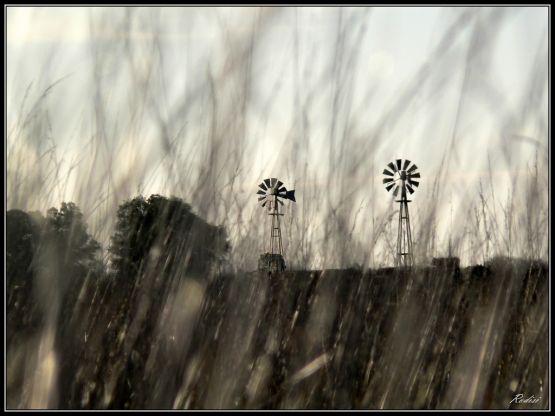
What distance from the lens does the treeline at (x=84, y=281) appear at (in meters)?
2.35

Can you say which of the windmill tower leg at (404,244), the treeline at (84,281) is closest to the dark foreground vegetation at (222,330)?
the treeline at (84,281)

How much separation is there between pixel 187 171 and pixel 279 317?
626 mm

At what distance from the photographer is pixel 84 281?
2.56m

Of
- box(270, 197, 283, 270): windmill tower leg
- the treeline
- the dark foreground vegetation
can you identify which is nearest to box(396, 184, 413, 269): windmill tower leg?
the dark foreground vegetation

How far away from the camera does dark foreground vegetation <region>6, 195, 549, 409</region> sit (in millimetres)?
2361

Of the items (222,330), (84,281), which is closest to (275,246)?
(222,330)

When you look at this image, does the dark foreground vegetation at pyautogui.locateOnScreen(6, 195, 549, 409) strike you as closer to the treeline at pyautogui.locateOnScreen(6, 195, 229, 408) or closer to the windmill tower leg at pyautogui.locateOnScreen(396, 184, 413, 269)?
the treeline at pyautogui.locateOnScreen(6, 195, 229, 408)

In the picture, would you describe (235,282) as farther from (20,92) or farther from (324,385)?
(20,92)

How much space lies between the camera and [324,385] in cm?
A: 257

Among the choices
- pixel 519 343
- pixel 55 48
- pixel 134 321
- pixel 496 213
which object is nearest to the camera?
pixel 134 321

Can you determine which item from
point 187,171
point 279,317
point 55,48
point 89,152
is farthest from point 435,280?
point 55,48

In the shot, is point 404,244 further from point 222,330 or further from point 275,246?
point 222,330

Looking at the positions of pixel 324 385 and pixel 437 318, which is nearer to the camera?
pixel 324 385

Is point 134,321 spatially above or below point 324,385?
above
